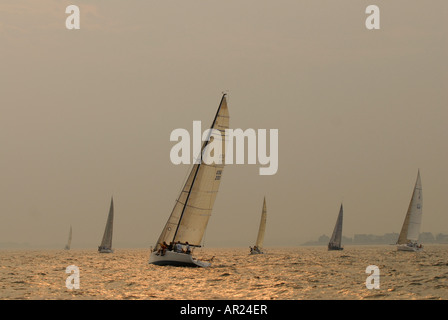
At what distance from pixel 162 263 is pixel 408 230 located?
6633cm

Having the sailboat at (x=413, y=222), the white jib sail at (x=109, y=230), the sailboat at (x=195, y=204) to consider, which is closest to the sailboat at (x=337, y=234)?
the sailboat at (x=413, y=222)

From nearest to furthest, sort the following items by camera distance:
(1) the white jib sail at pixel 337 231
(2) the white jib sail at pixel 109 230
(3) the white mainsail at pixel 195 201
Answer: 1. (3) the white mainsail at pixel 195 201
2. (2) the white jib sail at pixel 109 230
3. (1) the white jib sail at pixel 337 231

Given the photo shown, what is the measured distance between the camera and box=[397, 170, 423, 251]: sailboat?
103 meters

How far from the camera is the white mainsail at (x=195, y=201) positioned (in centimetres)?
5131

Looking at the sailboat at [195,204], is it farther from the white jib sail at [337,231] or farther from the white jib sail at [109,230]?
the white jib sail at [337,231]

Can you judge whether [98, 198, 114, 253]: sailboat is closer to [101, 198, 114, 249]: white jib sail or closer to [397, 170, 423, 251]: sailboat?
[101, 198, 114, 249]: white jib sail

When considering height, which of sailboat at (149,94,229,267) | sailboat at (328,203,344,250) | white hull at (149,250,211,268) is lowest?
sailboat at (328,203,344,250)

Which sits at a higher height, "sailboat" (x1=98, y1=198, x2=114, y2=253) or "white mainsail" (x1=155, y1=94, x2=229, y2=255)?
"white mainsail" (x1=155, y1=94, x2=229, y2=255)

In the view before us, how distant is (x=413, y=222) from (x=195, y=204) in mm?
64165

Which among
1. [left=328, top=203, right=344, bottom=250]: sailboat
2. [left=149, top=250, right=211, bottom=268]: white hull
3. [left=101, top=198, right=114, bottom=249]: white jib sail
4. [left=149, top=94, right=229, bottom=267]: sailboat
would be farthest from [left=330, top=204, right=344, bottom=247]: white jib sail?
[left=149, top=250, right=211, bottom=268]: white hull

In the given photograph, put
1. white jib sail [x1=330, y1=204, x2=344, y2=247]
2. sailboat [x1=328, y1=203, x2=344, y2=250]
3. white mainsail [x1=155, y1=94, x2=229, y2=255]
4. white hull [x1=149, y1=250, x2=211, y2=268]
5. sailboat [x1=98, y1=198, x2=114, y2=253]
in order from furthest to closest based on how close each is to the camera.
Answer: sailboat [x1=328, y1=203, x2=344, y2=250] → white jib sail [x1=330, y1=204, x2=344, y2=247] → sailboat [x1=98, y1=198, x2=114, y2=253] → white mainsail [x1=155, y1=94, x2=229, y2=255] → white hull [x1=149, y1=250, x2=211, y2=268]
